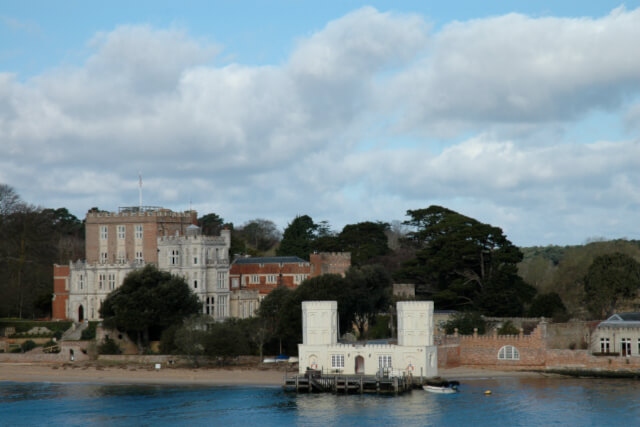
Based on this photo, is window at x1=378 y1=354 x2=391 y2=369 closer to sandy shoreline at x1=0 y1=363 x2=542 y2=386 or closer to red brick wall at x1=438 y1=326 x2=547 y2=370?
sandy shoreline at x1=0 y1=363 x2=542 y2=386

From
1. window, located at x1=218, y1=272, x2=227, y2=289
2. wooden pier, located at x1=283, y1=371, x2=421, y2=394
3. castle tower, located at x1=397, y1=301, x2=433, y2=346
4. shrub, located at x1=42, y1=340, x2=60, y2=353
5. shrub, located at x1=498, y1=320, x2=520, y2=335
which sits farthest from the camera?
window, located at x1=218, y1=272, x2=227, y2=289

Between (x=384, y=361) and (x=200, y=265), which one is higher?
(x=200, y=265)

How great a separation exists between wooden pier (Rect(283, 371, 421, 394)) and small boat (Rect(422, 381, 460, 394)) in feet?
3.11

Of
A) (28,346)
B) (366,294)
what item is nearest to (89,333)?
(28,346)

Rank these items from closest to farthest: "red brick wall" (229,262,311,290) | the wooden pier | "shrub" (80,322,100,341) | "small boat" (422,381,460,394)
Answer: "small boat" (422,381,460,394)
the wooden pier
"shrub" (80,322,100,341)
"red brick wall" (229,262,311,290)

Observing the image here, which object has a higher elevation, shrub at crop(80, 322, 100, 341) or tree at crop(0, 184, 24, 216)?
tree at crop(0, 184, 24, 216)

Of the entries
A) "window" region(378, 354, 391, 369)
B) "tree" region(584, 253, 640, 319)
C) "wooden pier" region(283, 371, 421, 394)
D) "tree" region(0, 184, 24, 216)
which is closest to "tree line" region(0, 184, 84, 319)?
"tree" region(0, 184, 24, 216)

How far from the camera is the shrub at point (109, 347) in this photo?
7369 cm

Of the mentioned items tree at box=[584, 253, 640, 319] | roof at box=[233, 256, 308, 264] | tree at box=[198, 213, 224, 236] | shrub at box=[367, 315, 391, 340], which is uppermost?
tree at box=[198, 213, 224, 236]

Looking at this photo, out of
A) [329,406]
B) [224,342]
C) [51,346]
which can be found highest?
[224,342]

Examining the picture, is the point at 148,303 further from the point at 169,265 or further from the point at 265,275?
the point at 265,275

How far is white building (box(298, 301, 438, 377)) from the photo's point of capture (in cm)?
6169

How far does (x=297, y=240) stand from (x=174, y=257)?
2397cm

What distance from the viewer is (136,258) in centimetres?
8206
